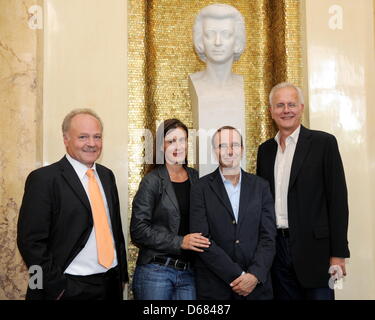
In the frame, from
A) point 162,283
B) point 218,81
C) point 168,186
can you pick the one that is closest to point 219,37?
point 218,81

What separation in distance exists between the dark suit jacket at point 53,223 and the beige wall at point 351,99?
2291 millimetres

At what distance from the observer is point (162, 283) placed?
2.80m

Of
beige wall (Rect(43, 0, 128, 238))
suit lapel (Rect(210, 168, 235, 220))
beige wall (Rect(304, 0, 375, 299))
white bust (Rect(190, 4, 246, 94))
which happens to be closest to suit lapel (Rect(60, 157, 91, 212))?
suit lapel (Rect(210, 168, 235, 220))

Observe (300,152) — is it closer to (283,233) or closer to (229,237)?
(283,233)

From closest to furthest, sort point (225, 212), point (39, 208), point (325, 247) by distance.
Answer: point (39, 208)
point (225, 212)
point (325, 247)

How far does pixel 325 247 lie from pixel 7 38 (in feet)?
10.3

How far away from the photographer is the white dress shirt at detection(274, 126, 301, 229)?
2.95m

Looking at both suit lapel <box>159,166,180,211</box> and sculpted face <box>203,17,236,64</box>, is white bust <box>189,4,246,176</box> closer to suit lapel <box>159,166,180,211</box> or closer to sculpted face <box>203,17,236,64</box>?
sculpted face <box>203,17,236,64</box>

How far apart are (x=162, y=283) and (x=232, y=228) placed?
585 millimetres

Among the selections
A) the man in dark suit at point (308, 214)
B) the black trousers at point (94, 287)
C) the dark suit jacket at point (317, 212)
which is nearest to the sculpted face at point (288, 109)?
the man in dark suit at point (308, 214)

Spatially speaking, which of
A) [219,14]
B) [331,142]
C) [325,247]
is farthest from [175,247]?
[219,14]

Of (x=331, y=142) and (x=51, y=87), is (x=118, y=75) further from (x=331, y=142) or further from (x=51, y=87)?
(x=331, y=142)

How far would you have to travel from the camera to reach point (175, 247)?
9.02ft

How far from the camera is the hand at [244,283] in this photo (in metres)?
2.55
